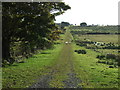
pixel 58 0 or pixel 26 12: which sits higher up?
pixel 58 0

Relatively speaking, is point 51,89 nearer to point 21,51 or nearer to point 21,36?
point 21,36

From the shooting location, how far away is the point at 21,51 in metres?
52.4

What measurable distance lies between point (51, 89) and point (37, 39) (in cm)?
2122

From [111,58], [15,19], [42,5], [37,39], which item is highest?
[42,5]

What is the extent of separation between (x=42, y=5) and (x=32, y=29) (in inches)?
206

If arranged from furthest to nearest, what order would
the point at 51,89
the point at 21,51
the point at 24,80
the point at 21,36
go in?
the point at 21,51 < the point at 21,36 < the point at 24,80 < the point at 51,89

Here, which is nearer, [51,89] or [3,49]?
[51,89]

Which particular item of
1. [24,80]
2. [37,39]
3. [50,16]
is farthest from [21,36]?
[24,80]

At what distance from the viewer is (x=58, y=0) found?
41875 millimetres

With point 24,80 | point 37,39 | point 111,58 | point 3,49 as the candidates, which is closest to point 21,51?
point 3,49

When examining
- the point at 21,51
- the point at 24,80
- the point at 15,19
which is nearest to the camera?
the point at 24,80

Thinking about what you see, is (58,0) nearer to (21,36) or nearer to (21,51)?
(21,36)

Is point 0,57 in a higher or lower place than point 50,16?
lower

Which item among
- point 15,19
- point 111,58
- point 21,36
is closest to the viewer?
point 15,19
